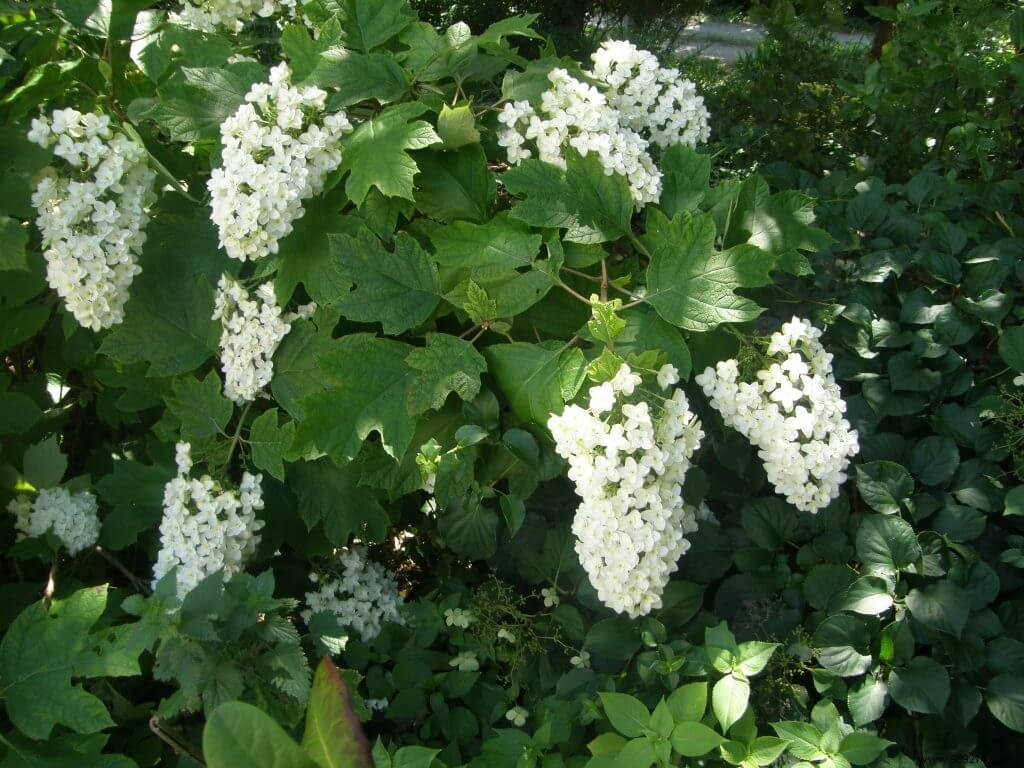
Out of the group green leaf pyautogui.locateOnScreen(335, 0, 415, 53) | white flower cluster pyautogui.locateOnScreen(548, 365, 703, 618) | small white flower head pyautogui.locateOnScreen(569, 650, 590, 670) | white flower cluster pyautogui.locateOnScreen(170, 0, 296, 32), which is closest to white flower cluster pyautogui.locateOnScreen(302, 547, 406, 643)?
small white flower head pyautogui.locateOnScreen(569, 650, 590, 670)

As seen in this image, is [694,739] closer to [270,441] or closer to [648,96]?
[270,441]

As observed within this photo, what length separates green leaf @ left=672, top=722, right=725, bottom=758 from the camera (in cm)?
146

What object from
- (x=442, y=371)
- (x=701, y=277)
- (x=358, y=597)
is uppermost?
(x=701, y=277)

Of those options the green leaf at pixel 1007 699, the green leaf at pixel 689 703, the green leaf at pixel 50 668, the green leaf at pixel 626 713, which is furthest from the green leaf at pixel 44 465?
the green leaf at pixel 1007 699

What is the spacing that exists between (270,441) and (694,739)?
3.52 ft

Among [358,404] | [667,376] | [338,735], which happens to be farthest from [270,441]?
[338,735]

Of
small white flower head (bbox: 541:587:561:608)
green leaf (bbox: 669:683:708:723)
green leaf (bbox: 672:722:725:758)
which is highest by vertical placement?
green leaf (bbox: 672:722:725:758)

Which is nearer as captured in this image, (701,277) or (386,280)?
(701,277)

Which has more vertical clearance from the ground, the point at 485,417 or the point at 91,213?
the point at 91,213

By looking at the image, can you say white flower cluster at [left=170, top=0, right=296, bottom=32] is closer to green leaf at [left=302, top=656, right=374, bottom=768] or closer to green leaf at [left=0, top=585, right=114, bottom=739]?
green leaf at [left=0, top=585, right=114, bottom=739]

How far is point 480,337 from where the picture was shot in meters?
2.00

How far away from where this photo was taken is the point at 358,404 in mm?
1777

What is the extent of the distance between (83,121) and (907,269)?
210cm

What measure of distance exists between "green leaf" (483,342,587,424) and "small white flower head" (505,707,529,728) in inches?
24.7
